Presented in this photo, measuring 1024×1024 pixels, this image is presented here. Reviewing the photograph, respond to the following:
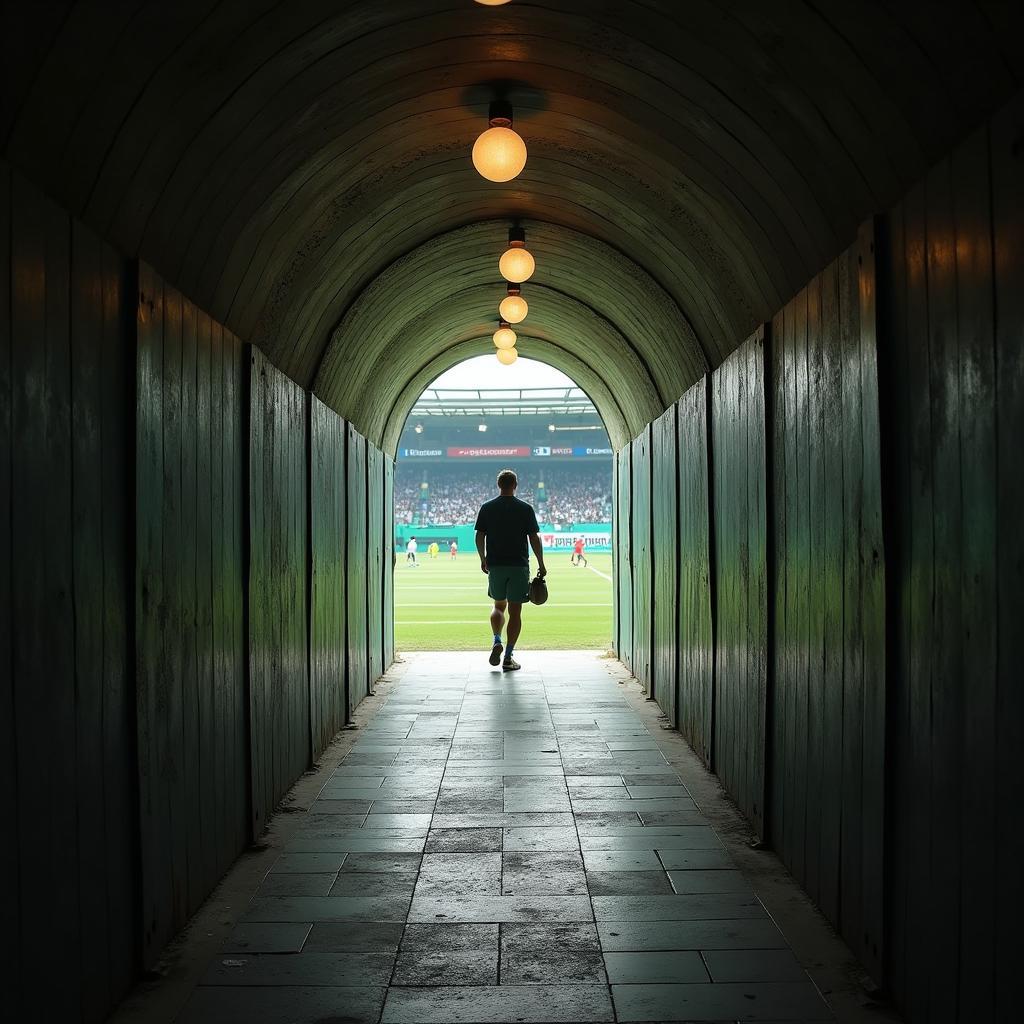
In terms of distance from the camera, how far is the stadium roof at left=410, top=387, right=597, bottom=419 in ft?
188

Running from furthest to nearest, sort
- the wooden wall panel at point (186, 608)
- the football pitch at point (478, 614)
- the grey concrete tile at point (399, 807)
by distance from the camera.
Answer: the football pitch at point (478, 614) → the grey concrete tile at point (399, 807) → the wooden wall panel at point (186, 608)

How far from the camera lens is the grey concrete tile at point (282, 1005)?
3.57 metres

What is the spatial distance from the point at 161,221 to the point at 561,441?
6364cm

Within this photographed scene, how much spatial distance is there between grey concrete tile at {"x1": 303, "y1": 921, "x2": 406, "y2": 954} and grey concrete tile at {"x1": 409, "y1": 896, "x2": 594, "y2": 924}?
150mm

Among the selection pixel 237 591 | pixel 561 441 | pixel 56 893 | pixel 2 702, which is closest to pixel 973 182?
pixel 2 702

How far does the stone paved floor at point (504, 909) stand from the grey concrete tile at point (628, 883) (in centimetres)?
1

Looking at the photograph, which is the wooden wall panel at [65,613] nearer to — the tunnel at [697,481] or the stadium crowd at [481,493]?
the tunnel at [697,481]

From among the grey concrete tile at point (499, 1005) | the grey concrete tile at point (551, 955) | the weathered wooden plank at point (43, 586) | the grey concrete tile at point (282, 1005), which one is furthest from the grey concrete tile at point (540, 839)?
the weathered wooden plank at point (43, 586)

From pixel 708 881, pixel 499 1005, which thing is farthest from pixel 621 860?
pixel 499 1005

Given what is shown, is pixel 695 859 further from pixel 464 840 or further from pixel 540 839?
pixel 464 840

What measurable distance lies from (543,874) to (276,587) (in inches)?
94.8

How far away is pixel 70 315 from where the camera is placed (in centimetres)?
338

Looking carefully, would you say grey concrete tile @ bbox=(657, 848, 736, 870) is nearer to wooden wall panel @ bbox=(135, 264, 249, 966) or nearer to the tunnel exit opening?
wooden wall panel @ bbox=(135, 264, 249, 966)

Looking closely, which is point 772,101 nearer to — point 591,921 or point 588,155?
point 588,155
